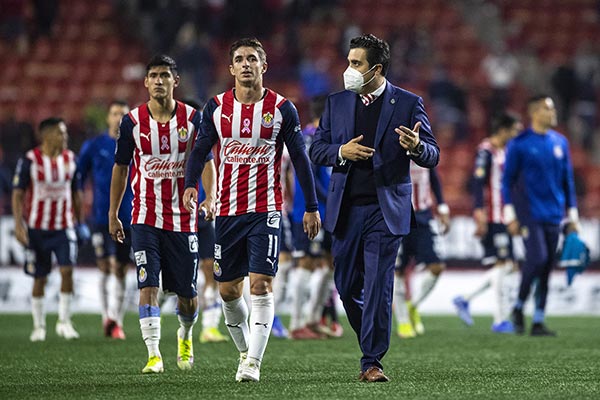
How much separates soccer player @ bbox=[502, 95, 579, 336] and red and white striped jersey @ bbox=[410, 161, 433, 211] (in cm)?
89

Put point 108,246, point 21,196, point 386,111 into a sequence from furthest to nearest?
1. point 108,246
2. point 21,196
3. point 386,111

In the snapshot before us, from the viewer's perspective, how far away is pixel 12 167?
18531mm

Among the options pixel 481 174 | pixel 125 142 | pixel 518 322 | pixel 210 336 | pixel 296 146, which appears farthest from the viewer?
pixel 481 174

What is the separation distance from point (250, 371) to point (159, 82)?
230cm

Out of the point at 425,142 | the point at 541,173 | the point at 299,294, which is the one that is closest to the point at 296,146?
the point at 425,142

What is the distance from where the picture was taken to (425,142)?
7.78 meters

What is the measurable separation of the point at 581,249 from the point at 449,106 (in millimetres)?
10040

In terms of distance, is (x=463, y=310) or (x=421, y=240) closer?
(x=421, y=240)

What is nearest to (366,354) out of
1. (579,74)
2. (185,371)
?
(185,371)

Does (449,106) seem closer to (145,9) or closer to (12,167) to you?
(145,9)

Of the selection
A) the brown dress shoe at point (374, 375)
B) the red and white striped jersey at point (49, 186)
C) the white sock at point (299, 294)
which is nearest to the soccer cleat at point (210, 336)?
the white sock at point (299, 294)

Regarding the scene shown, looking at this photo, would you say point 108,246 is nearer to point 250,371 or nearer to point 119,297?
point 119,297

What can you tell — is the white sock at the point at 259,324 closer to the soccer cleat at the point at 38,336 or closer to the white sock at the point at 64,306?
the soccer cleat at the point at 38,336

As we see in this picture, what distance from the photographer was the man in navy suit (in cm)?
775
